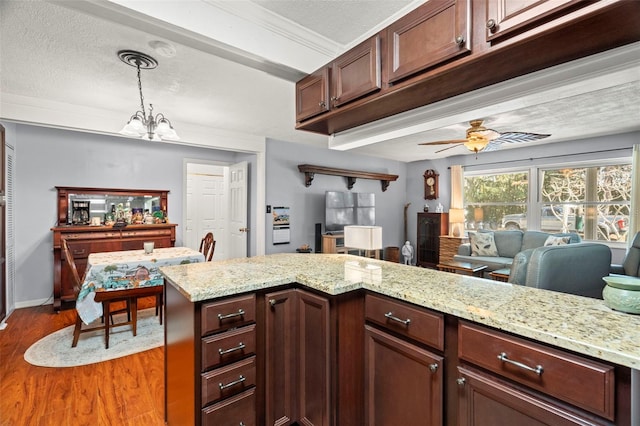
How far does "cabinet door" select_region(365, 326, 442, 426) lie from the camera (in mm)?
1271

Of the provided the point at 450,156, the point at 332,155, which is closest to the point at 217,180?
the point at 332,155

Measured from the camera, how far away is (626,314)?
3.78 ft

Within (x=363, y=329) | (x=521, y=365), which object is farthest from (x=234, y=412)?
(x=521, y=365)

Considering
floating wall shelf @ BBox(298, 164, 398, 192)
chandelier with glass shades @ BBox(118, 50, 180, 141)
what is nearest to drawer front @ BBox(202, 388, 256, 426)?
chandelier with glass shades @ BBox(118, 50, 180, 141)

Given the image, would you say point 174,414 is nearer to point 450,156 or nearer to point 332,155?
point 332,155

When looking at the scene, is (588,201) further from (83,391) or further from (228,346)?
(83,391)

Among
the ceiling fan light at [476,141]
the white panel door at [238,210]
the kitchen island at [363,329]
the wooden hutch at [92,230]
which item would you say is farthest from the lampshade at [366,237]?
the wooden hutch at [92,230]

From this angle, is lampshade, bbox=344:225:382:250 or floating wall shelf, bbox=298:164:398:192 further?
floating wall shelf, bbox=298:164:398:192

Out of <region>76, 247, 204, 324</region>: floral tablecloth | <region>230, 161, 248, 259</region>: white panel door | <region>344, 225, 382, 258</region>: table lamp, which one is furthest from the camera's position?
<region>230, 161, 248, 259</region>: white panel door

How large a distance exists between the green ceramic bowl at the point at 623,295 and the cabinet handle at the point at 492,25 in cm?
101

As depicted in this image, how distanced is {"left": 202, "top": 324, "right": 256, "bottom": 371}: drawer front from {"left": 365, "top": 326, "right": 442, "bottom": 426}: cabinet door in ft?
1.95

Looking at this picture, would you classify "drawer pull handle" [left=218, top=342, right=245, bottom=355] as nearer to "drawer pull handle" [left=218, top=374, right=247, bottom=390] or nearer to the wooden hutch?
"drawer pull handle" [left=218, top=374, right=247, bottom=390]

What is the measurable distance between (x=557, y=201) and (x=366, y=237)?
4.92 metres

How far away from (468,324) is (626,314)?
58cm
